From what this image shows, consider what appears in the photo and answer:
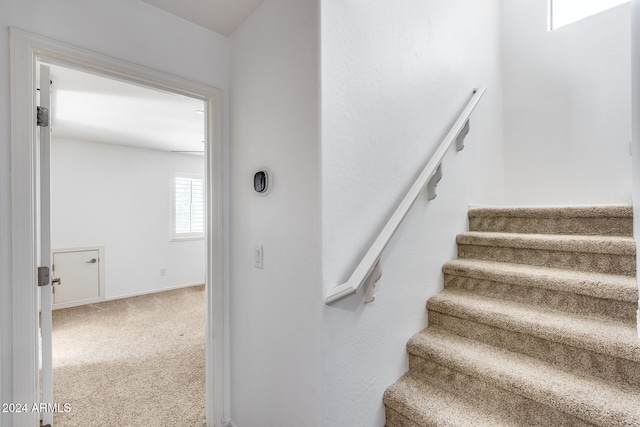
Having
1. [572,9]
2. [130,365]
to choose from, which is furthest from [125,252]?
[572,9]

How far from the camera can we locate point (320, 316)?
1.12 m

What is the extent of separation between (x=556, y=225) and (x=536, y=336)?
849 mm

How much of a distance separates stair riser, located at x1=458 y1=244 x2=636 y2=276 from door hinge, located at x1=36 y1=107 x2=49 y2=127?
2.37 meters

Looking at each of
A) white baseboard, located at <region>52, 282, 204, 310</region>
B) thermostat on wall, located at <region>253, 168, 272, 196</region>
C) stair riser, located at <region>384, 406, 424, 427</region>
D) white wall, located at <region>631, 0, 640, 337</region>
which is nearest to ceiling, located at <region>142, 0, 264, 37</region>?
thermostat on wall, located at <region>253, 168, 272, 196</region>

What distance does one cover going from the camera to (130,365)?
2.54 metres

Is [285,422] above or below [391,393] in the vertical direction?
below

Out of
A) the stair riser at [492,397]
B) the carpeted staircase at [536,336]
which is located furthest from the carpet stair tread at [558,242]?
the stair riser at [492,397]

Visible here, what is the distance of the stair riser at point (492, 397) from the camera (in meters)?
1.08

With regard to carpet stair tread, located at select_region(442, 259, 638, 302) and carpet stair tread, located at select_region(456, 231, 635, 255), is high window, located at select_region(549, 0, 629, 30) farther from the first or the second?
carpet stair tread, located at select_region(442, 259, 638, 302)

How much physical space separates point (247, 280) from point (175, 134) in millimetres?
3176

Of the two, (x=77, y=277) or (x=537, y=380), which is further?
(x=77, y=277)

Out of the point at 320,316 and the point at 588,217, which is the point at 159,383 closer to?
the point at 320,316

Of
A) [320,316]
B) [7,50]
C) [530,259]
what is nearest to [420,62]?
[530,259]

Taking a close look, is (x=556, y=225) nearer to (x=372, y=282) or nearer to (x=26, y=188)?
(x=372, y=282)
